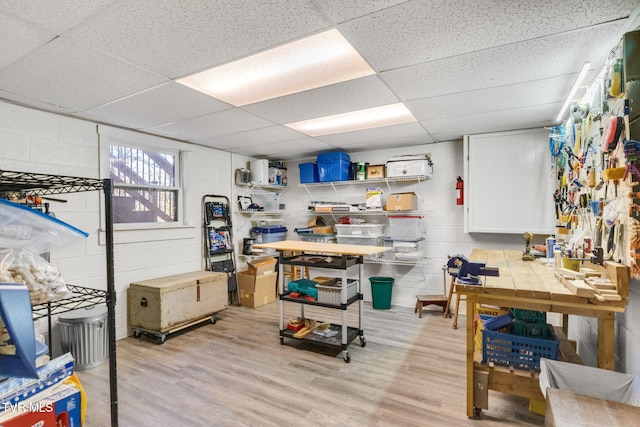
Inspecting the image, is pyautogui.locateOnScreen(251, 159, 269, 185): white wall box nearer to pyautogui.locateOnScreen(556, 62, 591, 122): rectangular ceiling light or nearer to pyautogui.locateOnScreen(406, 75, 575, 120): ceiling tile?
pyautogui.locateOnScreen(406, 75, 575, 120): ceiling tile

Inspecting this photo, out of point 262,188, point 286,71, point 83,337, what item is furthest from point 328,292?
point 262,188

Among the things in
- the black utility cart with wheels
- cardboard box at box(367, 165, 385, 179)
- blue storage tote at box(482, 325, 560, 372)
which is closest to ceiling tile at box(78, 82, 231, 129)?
the black utility cart with wheels

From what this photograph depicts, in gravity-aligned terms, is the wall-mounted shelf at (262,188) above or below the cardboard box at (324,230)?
above

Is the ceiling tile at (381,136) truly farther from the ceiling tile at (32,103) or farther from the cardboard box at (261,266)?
the ceiling tile at (32,103)

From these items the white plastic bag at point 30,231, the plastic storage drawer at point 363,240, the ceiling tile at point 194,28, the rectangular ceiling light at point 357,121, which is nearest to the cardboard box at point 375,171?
the plastic storage drawer at point 363,240

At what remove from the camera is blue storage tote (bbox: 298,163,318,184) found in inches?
189

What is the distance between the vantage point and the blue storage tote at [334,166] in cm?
455

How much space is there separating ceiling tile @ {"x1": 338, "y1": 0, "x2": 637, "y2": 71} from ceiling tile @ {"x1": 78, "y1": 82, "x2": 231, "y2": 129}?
55.9 inches

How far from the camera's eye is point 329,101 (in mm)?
2676

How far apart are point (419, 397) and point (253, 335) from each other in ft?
6.01

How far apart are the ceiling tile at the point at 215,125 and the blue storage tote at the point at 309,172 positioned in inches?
57.4

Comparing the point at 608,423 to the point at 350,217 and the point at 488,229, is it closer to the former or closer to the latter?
the point at 488,229

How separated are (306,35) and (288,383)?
238 centimetres

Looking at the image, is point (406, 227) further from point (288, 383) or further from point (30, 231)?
point (30, 231)
